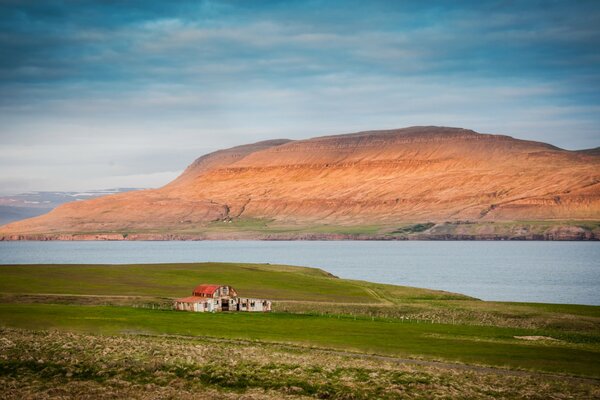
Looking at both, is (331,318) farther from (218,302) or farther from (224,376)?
(224,376)

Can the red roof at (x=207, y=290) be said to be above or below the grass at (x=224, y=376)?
above

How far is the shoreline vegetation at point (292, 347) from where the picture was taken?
Answer: 28.4m

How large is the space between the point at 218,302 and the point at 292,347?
2274cm

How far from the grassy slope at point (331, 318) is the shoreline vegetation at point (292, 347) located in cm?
13

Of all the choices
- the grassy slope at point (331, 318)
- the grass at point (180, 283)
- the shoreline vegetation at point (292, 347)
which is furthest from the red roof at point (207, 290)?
the grass at point (180, 283)

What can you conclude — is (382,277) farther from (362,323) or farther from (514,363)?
(514,363)

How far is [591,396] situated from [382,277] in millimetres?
82701

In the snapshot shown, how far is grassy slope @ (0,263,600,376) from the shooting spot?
38.6 metres

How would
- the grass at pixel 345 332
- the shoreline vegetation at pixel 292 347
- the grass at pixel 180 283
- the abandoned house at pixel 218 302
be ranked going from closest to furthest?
the shoreline vegetation at pixel 292 347
the grass at pixel 345 332
the abandoned house at pixel 218 302
the grass at pixel 180 283

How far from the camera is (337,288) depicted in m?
77.6

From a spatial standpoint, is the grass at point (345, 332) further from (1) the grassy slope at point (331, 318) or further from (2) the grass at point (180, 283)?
(2) the grass at point (180, 283)

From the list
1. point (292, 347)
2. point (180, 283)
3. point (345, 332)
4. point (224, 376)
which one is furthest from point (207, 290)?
point (224, 376)

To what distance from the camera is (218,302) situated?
2373 inches

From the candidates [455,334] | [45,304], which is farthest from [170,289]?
[455,334]
